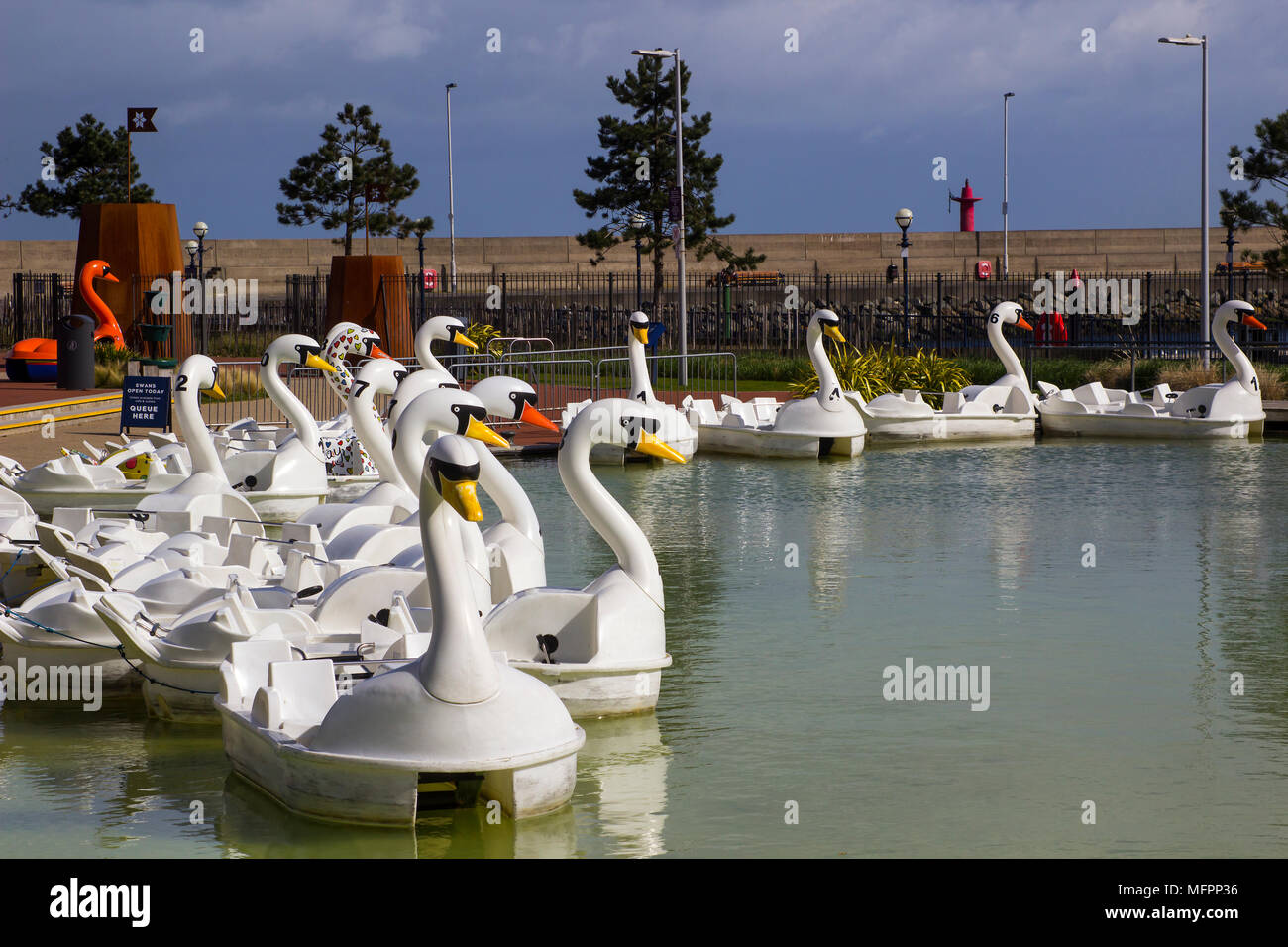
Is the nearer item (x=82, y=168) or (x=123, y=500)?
(x=123, y=500)

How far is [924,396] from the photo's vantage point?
1046 inches

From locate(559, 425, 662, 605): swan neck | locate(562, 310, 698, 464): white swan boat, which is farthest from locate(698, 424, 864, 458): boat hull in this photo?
locate(559, 425, 662, 605): swan neck

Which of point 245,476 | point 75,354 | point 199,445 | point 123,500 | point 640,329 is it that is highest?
point 640,329

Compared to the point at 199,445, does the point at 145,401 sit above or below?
above

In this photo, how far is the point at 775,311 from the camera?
43656 mm

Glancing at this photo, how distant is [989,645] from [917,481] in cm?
821

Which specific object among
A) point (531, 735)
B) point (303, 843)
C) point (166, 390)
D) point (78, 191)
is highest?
point (78, 191)

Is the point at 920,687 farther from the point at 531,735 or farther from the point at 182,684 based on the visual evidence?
the point at 182,684

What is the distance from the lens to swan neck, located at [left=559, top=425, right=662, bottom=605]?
841 centimetres

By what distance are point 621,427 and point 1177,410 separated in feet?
49.2

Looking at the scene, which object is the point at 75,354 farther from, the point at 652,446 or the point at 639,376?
the point at 652,446

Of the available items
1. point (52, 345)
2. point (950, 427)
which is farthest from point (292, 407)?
point (52, 345)

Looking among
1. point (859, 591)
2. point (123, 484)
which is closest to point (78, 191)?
point (123, 484)

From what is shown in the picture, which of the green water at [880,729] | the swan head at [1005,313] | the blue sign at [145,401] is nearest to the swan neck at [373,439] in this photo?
the green water at [880,729]
